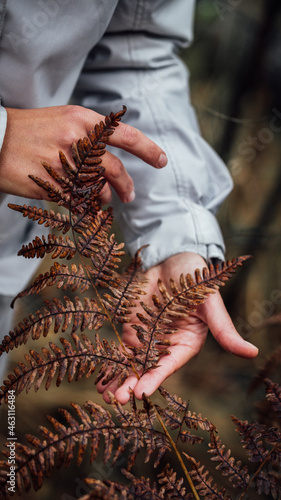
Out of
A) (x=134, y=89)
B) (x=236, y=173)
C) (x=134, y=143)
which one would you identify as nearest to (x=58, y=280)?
(x=134, y=143)

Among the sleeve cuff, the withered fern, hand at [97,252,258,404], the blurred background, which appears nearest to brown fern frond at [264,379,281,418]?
the withered fern

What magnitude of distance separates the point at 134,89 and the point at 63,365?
67 cm

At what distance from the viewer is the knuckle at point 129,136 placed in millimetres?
563

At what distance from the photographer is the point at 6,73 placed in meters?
0.66

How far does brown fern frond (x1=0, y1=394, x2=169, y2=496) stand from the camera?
314 mm

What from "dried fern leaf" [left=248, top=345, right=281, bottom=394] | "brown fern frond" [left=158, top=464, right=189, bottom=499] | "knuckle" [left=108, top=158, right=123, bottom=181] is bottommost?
"dried fern leaf" [left=248, top=345, right=281, bottom=394]

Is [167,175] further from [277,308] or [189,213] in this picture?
[277,308]

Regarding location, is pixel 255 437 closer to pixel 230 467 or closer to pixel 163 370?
pixel 230 467

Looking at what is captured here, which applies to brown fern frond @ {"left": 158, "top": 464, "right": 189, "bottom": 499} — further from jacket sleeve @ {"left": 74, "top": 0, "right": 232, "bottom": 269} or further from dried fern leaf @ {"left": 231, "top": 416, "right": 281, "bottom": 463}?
jacket sleeve @ {"left": 74, "top": 0, "right": 232, "bottom": 269}

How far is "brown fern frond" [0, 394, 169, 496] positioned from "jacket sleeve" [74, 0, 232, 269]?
16.4 inches

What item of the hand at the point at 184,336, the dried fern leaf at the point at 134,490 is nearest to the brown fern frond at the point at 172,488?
the dried fern leaf at the point at 134,490

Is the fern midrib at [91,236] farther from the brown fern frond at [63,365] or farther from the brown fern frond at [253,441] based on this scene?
the brown fern frond at [253,441]

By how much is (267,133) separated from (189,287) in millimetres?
916

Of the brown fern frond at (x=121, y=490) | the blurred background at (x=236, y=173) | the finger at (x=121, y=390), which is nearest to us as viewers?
the brown fern frond at (x=121, y=490)
